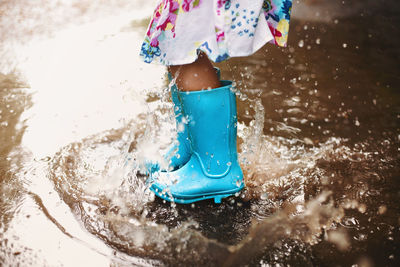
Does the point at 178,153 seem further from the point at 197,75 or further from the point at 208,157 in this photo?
the point at 197,75

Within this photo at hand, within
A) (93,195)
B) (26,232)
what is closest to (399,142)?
(93,195)

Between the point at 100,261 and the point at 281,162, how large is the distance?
71 cm

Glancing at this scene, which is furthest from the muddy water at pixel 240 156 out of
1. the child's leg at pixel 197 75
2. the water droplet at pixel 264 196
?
the child's leg at pixel 197 75

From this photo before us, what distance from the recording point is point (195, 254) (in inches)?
36.5

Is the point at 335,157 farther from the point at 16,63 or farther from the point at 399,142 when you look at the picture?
the point at 16,63

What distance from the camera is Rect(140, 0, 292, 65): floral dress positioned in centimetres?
90

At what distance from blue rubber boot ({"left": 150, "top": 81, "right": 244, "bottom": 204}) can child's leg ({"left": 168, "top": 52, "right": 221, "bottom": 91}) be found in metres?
0.03

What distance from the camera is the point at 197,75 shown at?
1.02 m

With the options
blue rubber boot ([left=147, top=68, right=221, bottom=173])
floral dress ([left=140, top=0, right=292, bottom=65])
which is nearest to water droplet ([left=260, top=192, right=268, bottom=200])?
blue rubber boot ([left=147, top=68, right=221, bottom=173])

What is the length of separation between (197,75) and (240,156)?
43 cm

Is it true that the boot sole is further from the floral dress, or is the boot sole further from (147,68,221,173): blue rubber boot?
the floral dress

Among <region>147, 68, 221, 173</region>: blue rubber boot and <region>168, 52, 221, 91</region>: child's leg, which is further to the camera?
<region>147, 68, 221, 173</region>: blue rubber boot

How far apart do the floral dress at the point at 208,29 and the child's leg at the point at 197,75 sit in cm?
7

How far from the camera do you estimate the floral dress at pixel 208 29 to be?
2.94 ft
